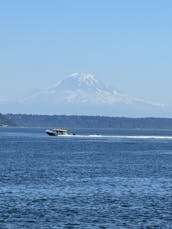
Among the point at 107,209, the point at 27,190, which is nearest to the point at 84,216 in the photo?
the point at 107,209

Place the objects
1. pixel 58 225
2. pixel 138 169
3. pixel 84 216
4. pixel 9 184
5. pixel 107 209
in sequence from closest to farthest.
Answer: pixel 58 225
pixel 84 216
pixel 107 209
pixel 9 184
pixel 138 169

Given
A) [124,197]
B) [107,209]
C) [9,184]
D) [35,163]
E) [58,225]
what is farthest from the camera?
[35,163]

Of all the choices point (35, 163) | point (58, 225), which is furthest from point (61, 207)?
point (35, 163)

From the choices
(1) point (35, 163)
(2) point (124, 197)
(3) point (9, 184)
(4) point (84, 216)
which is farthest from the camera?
(1) point (35, 163)

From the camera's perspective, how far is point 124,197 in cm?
8056

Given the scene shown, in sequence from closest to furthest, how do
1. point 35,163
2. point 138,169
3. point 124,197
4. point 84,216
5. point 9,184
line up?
1. point 84,216
2. point 124,197
3. point 9,184
4. point 138,169
5. point 35,163

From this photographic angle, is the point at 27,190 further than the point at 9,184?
No

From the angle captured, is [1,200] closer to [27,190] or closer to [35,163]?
[27,190]

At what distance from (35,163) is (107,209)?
213ft

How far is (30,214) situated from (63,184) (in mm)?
25239

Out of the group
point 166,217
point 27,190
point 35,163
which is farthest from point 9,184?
point 35,163

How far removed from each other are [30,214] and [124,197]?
1574 centimetres

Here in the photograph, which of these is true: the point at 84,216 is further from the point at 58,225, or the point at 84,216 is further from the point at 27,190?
the point at 27,190

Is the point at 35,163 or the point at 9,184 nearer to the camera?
the point at 9,184
